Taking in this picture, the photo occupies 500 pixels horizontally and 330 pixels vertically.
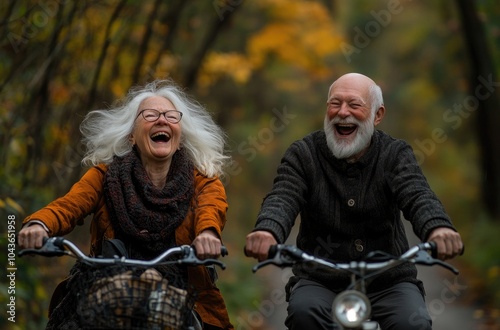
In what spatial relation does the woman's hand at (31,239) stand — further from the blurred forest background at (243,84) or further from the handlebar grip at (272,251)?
the blurred forest background at (243,84)

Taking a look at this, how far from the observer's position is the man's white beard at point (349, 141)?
5297mm

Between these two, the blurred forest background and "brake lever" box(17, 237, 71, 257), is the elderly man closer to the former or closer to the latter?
"brake lever" box(17, 237, 71, 257)

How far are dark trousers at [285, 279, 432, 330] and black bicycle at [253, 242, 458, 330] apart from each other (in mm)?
165

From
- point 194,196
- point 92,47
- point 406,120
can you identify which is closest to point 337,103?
point 194,196

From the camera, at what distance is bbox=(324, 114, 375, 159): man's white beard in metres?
5.30

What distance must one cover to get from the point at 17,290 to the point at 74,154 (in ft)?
9.46

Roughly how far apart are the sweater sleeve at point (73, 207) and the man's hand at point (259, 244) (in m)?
1.04

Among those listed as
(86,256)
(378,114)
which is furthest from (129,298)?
(378,114)

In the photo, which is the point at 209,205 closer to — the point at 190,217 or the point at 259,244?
the point at 190,217

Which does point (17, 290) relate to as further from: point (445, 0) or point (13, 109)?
point (445, 0)

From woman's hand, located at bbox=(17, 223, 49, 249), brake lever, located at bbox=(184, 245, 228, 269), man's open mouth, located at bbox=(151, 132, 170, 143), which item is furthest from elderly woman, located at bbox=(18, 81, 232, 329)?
brake lever, located at bbox=(184, 245, 228, 269)

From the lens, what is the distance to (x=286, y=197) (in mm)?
5176

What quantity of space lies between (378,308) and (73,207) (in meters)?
1.77

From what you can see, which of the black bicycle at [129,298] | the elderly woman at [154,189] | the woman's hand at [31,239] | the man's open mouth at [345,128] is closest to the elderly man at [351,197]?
the man's open mouth at [345,128]
